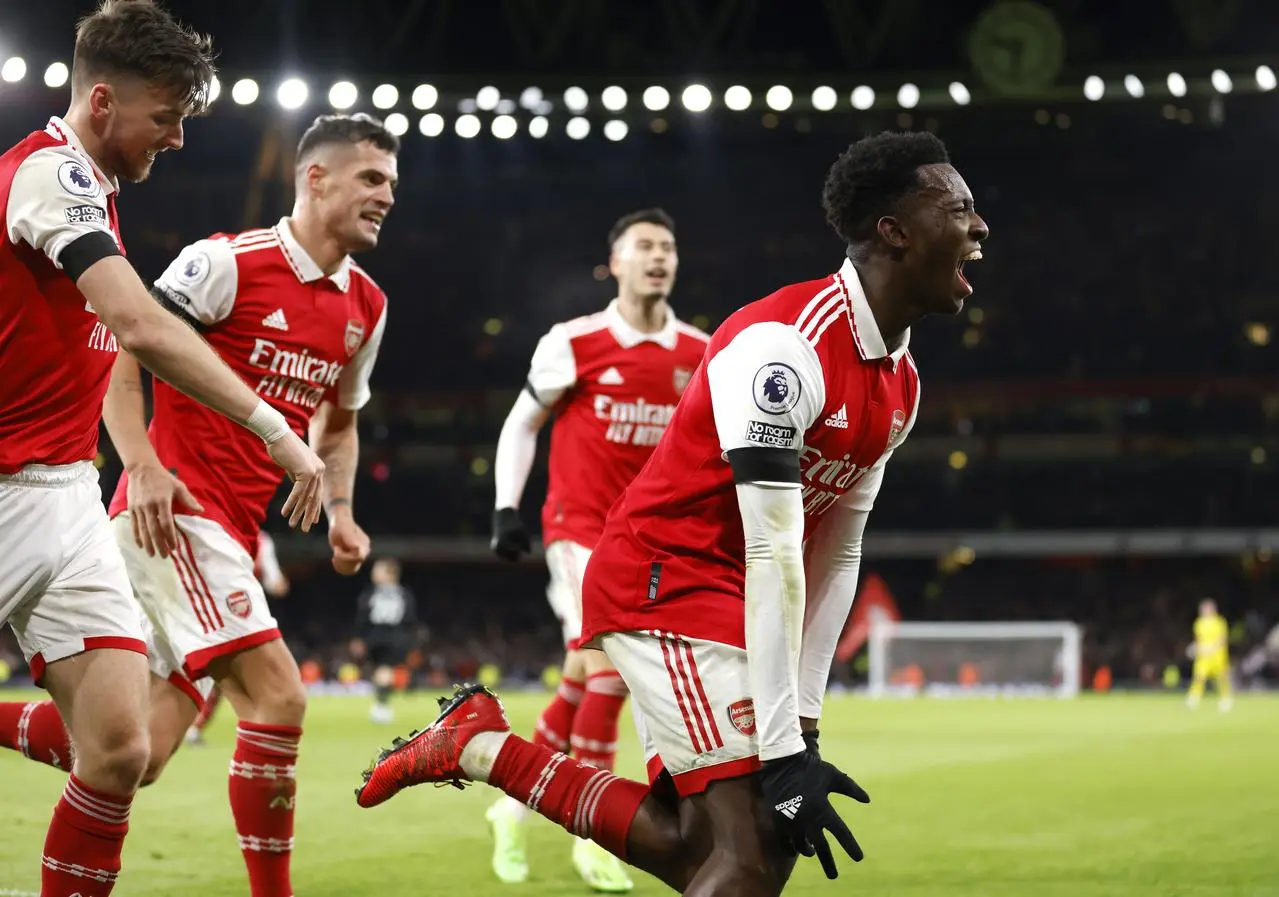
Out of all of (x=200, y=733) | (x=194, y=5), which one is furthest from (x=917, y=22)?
(x=200, y=733)

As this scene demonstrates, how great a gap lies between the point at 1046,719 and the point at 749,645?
1636 cm

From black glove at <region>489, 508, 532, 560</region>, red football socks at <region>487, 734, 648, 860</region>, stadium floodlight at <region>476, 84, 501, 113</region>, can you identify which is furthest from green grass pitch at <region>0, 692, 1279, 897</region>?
stadium floodlight at <region>476, 84, 501, 113</region>

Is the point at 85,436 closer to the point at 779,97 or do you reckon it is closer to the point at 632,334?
the point at 632,334

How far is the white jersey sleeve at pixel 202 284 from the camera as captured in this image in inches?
196

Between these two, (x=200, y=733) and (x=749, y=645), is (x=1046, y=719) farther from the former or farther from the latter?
(x=749, y=645)

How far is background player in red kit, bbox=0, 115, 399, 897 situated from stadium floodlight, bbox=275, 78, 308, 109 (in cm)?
1323

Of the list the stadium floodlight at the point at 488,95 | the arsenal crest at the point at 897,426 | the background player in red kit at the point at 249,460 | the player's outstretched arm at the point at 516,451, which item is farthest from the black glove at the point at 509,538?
the stadium floodlight at the point at 488,95

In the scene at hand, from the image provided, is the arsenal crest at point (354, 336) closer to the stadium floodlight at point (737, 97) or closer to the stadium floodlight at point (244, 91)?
the stadium floodlight at point (737, 97)

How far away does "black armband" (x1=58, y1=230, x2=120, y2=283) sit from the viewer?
Answer: 353cm

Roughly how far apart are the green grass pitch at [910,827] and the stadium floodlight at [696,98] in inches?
320

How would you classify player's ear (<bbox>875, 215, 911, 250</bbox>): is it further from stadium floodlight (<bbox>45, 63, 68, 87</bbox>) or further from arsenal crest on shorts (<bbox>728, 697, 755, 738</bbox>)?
stadium floodlight (<bbox>45, 63, 68, 87</bbox>)

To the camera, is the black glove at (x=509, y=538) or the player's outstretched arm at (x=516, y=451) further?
the player's outstretched arm at (x=516, y=451)

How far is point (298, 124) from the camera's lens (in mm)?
21188

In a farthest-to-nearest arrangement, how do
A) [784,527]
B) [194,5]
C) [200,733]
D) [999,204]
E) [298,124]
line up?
[999,204]
[298,124]
[194,5]
[200,733]
[784,527]
